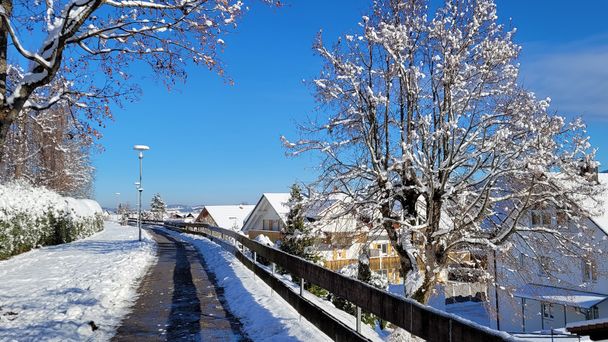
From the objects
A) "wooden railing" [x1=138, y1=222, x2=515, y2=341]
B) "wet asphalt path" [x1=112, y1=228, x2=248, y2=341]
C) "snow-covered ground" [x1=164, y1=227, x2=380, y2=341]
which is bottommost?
"wet asphalt path" [x1=112, y1=228, x2=248, y2=341]

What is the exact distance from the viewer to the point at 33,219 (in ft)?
77.3

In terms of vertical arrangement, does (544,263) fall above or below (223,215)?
below

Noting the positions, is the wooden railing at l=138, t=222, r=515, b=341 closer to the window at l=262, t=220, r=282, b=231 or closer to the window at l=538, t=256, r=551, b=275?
the window at l=538, t=256, r=551, b=275

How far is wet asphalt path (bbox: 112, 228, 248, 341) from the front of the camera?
23.9 feet

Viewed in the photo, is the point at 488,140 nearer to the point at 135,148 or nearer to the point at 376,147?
the point at 376,147

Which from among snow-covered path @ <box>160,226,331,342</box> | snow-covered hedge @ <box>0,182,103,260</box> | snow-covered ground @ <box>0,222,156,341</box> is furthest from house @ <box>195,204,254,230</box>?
snow-covered path @ <box>160,226,331,342</box>

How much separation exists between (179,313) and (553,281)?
33.8 feet

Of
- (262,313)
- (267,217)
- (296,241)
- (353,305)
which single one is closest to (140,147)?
(296,241)

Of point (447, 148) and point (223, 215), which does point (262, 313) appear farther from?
point (223, 215)

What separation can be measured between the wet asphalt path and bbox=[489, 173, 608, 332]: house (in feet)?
27.5

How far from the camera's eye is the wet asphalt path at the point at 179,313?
730 centimetres

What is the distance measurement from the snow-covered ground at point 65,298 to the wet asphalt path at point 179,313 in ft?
1.03


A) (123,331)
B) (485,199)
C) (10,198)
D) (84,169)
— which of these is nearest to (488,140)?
(485,199)

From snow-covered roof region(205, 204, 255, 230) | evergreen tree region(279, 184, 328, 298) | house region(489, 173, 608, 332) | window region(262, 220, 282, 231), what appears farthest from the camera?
snow-covered roof region(205, 204, 255, 230)
